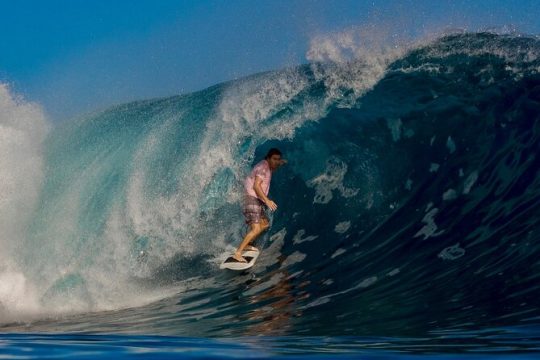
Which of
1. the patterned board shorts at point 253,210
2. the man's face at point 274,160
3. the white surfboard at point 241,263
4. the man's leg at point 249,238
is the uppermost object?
the man's face at point 274,160

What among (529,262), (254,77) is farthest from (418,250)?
(254,77)

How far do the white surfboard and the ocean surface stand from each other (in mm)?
148

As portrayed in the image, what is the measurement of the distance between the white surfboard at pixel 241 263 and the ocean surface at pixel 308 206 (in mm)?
148

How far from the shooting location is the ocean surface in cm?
552

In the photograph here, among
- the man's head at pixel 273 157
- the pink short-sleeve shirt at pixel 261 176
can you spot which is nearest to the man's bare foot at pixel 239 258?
the pink short-sleeve shirt at pixel 261 176

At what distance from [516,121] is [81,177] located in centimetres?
705

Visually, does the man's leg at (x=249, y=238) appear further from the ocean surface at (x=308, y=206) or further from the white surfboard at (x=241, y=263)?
the ocean surface at (x=308, y=206)

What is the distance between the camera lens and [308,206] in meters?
9.48

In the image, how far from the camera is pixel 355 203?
891 cm

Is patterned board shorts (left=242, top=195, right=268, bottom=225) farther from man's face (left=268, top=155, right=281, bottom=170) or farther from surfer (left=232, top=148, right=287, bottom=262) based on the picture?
man's face (left=268, top=155, right=281, bottom=170)

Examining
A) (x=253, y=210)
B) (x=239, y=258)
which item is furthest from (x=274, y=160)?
(x=239, y=258)

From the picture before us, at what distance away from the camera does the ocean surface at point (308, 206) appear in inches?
217

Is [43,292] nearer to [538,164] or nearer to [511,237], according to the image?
[511,237]

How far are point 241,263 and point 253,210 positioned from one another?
2.40 ft
